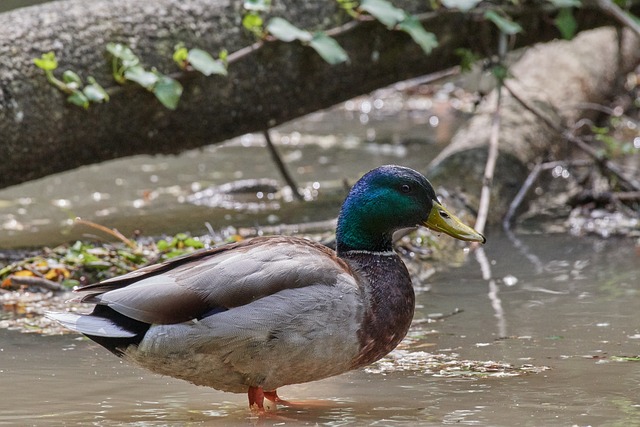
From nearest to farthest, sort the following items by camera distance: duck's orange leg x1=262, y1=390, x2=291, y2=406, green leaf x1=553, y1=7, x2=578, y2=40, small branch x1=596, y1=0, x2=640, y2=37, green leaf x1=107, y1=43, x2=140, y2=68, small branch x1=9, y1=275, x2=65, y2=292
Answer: duck's orange leg x1=262, y1=390, x2=291, y2=406
small branch x1=9, y1=275, x2=65, y2=292
green leaf x1=107, y1=43, x2=140, y2=68
small branch x1=596, y1=0, x2=640, y2=37
green leaf x1=553, y1=7, x2=578, y2=40

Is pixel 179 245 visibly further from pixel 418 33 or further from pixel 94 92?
pixel 418 33

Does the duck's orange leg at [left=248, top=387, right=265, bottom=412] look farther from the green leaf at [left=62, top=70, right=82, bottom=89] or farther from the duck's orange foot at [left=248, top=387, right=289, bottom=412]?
the green leaf at [left=62, top=70, right=82, bottom=89]

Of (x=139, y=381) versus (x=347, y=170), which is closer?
(x=139, y=381)

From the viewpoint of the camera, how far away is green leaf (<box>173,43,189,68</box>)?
6539mm

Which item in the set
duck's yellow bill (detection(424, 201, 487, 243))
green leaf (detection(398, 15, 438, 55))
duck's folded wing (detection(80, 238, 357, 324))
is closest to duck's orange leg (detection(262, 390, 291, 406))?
duck's folded wing (detection(80, 238, 357, 324))

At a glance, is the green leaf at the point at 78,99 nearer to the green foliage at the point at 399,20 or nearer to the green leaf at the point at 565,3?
the green foliage at the point at 399,20

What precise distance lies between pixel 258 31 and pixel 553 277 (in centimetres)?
233

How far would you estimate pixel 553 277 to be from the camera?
20.0 ft

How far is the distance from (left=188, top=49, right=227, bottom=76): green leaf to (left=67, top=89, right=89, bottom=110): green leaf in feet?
2.21

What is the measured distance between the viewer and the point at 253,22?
6.73 meters

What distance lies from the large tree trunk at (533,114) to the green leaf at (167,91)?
75.8 inches

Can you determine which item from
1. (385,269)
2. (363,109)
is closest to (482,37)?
(385,269)

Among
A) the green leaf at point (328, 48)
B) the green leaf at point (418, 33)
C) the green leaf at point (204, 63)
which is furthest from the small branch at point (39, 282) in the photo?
the green leaf at point (418, 33)

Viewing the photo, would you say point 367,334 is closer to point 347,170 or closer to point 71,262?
point 71,262
